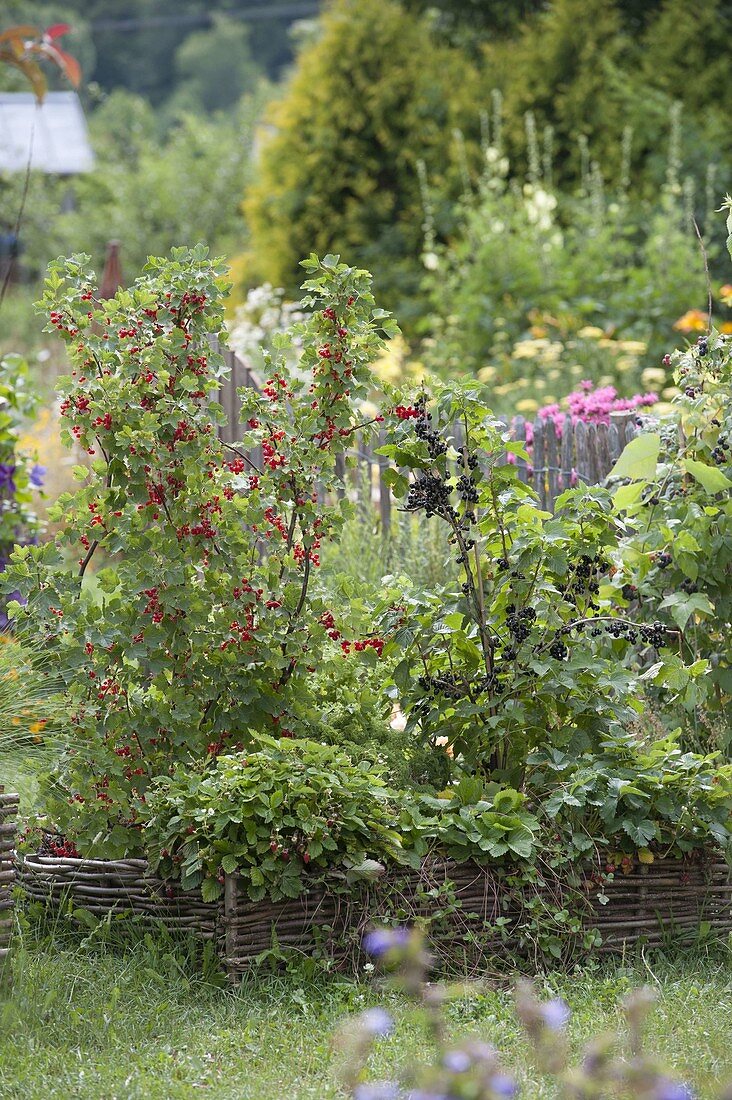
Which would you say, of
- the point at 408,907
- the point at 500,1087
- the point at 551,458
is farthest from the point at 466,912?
the point at 551,458

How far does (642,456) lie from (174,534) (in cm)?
132

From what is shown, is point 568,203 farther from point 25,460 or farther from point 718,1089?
point 718,1089

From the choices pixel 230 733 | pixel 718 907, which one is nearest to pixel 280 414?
pixel 230 733

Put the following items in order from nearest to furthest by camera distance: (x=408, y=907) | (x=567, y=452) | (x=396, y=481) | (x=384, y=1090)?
(x=384, y=1090) → (x=408, y=907) → (x=396, y=481) → (x=567, y=452)

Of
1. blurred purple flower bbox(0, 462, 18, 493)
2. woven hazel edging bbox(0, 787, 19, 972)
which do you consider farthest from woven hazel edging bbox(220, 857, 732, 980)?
blurred purple flower bbox(0, 462, 18, 493)

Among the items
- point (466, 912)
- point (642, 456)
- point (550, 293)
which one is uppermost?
point (642, 456)

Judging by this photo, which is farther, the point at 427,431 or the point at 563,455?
the point at 563,455

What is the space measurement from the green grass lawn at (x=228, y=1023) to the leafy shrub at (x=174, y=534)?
15.8 inches

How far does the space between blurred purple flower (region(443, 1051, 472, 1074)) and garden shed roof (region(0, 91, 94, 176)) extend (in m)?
21.6

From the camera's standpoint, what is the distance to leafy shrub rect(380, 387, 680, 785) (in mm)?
3236

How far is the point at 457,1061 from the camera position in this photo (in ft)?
5.20

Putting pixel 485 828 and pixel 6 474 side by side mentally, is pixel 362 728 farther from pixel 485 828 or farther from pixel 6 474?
pixel 6 474

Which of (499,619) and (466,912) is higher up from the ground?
(499,619)

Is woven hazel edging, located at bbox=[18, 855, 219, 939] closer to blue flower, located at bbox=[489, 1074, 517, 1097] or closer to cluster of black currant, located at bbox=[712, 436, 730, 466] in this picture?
blue flower, located at bbox=[489, 1074, 517, 1097]
